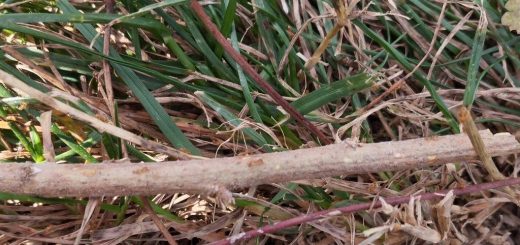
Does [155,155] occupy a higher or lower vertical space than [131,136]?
lower

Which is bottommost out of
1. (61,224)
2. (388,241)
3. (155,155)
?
(388,241)

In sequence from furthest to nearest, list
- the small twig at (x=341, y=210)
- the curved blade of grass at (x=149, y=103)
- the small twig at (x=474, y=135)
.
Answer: the curved blade of grass at (x=149, y=103) → the small twig at (x=341, y=210) → the small twig at (x=474, y=135)

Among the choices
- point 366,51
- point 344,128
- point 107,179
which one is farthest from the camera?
point 366,51

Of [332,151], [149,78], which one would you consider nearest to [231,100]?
[149,78]

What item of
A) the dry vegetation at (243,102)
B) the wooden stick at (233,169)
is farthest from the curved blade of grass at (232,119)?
the wooden stick at (233,169)

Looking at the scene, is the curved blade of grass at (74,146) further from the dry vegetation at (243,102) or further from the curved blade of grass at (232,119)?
the curved blade of grass at (232,119)

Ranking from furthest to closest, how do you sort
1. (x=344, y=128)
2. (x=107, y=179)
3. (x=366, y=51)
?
(x=366, y=51) → (x=344, y=128) → (x=107, y=179)

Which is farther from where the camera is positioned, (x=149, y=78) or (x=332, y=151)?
(x=149, y=78)

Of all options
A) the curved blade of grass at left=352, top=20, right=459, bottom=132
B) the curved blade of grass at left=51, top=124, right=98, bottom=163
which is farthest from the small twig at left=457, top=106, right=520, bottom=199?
the curved blade of grass at left=51, top=124, right=98, bottom=163

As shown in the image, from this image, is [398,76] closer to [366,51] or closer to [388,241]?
[366,51]
